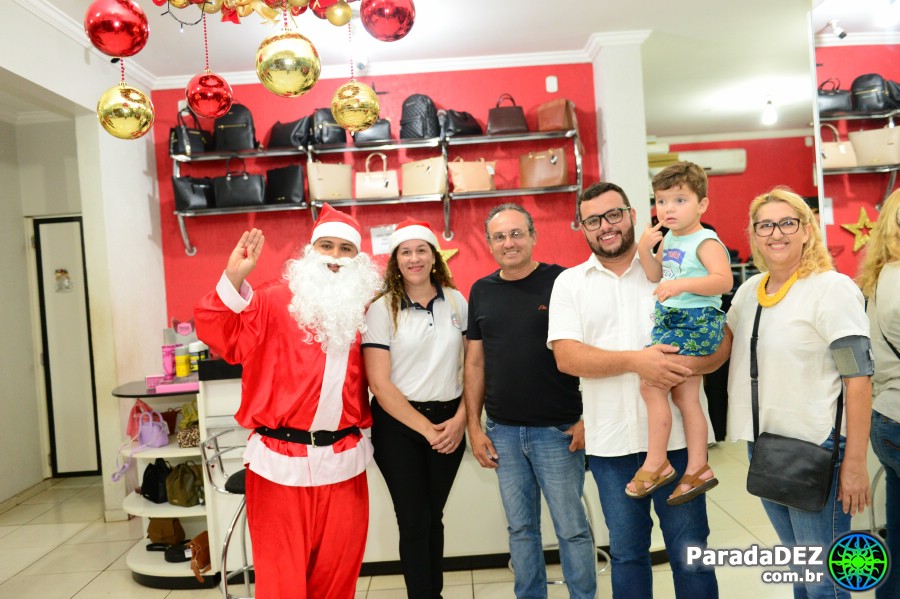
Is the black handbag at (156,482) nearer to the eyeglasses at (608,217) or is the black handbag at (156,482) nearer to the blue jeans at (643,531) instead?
the blue jeans at (643,531)

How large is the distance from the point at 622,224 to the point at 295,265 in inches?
42.4

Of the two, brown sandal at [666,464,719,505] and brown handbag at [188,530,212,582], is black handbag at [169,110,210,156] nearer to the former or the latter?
brown handbag at [188,530,212,582]

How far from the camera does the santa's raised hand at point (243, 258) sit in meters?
1.86

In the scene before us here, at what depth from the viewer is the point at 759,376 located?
1777 millimetres

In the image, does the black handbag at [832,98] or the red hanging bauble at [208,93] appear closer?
the red hanging bauble at [208,93]

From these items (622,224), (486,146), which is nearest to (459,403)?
(622,224)

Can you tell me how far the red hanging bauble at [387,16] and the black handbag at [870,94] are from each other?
2428 mm

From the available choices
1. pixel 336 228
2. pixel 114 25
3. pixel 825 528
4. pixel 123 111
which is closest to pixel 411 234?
pixel 336 228

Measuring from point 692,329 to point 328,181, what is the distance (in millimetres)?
3080

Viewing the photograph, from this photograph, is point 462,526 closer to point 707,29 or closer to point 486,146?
point 486,146

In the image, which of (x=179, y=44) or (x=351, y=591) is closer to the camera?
(x=351, y=591)

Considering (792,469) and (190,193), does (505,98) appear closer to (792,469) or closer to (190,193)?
(190,193)

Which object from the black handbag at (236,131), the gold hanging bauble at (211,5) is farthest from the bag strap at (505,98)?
the gold hanging bauble at (211,5)

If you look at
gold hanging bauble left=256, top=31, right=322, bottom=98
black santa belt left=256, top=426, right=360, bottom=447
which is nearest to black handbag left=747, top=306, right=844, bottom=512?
black santa belt left=256, top=426, right=360, bottom=447
